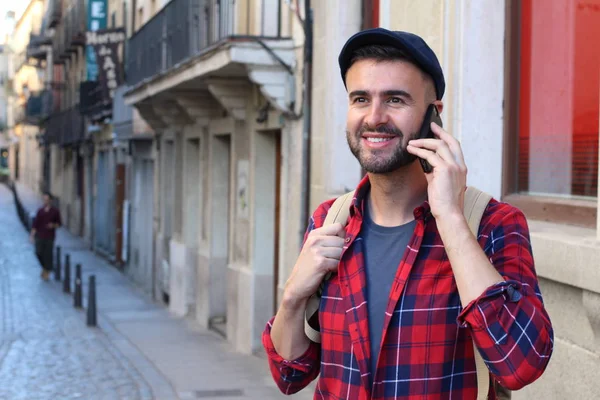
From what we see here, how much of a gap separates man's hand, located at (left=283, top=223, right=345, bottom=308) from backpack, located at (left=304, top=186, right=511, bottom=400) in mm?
52

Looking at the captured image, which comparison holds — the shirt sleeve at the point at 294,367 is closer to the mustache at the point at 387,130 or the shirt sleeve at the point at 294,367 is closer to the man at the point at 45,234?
the mustache at the point at 387,130

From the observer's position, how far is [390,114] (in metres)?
2.26

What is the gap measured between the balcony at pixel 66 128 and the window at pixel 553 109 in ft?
90.2

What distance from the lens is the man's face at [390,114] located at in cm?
226

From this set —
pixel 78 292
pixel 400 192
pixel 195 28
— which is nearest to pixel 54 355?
pixel 78 292

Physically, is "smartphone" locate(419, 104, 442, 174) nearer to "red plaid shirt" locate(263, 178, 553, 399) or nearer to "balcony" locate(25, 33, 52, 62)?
"red plaid shirt" locate(263, 178, 553, 399)

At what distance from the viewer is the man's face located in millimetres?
2260

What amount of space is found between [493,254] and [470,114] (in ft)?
12.4

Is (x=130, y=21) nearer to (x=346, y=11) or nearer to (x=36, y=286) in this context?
(x=36, y=286)

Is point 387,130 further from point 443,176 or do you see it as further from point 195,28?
point 195,28

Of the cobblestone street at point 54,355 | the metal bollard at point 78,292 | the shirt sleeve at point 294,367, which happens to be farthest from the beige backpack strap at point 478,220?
the metal bollard at point 78,292

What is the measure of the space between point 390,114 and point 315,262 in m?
0.40

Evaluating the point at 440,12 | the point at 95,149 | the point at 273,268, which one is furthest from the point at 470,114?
the point at 95,149

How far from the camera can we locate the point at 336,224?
2.39m
